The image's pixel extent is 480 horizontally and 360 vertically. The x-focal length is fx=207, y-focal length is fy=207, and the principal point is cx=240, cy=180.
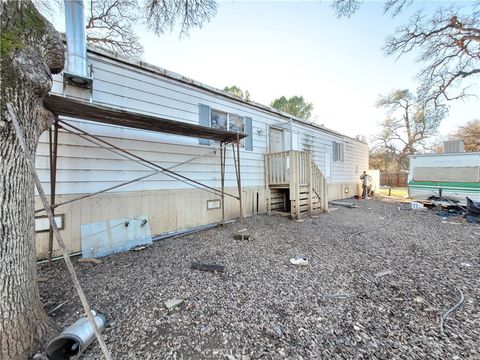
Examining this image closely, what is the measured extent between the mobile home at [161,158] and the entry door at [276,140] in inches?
1.4

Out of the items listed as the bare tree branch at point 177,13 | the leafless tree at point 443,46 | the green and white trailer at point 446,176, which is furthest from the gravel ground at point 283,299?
the leafless tree at point 443,46

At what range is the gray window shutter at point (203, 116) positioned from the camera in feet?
17.3

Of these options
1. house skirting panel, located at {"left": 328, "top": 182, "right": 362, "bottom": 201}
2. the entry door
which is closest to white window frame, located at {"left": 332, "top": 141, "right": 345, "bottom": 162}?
house skirting panel, located at {"left": 328, "top": 182, "right": 362, "bottom": 201}

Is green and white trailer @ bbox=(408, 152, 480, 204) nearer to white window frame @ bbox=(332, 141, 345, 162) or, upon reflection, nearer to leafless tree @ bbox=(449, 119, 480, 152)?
white window frame @ bbox=(332, 141, 345, 162)

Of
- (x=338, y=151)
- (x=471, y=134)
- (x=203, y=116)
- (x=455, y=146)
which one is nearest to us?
(x=203, y=116)

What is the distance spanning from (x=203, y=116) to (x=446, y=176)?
947 centimetres

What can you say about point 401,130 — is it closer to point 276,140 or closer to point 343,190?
point 343,190

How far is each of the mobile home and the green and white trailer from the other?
4.78m

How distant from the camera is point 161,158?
4.62 metres

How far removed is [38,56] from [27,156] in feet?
2.73

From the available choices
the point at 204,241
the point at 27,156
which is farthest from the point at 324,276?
the point at 27,156

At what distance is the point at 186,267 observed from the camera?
10.0 ft

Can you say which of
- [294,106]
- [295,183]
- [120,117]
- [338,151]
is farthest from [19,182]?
[294,106]

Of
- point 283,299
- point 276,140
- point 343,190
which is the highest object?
point 276,140
